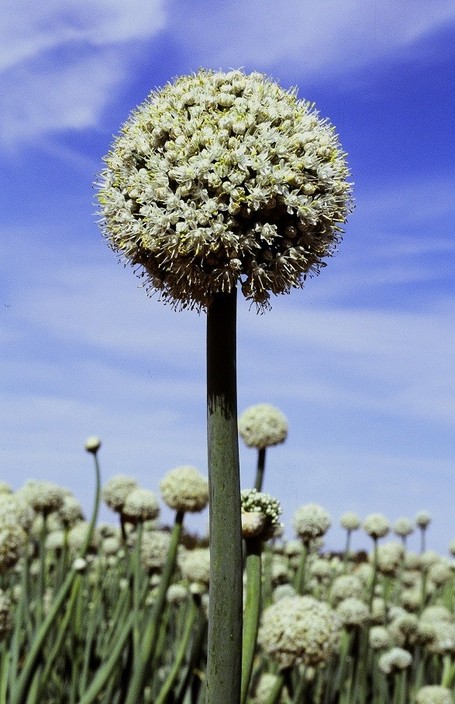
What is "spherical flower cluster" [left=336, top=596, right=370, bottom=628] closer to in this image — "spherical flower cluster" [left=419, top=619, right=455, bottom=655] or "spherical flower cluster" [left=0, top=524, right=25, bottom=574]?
"spherical flower cluster" [left=419, top=619, right=455, bottom=655]

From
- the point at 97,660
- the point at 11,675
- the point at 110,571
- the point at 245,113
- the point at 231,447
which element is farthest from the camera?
the point at 110,571

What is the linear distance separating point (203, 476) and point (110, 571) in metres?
3.19

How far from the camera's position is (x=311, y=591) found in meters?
6.42

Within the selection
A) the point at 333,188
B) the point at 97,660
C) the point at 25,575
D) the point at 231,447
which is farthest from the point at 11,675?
the point at 333,188

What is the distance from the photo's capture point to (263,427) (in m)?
3.94

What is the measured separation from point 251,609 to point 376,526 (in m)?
3.72

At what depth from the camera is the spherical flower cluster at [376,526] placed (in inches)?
227

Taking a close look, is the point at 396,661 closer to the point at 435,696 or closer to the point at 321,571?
the point at 435,696

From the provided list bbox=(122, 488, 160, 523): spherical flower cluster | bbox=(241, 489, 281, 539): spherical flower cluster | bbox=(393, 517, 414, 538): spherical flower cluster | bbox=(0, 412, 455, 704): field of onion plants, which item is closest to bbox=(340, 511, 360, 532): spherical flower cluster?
bbox=(0, 412, 455, 704): field of onion plants

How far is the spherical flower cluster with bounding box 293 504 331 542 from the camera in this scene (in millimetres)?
4758

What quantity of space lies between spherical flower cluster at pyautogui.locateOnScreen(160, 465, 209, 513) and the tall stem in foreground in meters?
2.22

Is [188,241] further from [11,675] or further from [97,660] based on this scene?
[97,660]

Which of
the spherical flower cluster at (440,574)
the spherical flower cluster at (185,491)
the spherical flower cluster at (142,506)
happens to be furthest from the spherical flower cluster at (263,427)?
the spherical flower cluster at (440,574)

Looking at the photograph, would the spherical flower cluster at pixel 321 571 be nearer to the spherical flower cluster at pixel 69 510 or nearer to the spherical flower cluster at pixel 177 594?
the spherical flower cluster at pixel 177 594
